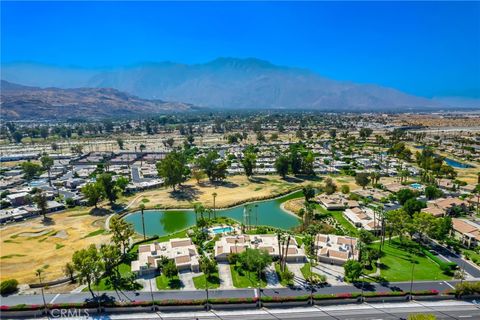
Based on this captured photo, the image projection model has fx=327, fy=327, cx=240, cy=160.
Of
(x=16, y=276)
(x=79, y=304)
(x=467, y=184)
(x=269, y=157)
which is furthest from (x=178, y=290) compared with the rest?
(x=269, y=157)

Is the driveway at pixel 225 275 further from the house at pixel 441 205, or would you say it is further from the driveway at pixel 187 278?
the house at pixel 441 205

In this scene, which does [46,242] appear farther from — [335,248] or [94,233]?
[335,248]

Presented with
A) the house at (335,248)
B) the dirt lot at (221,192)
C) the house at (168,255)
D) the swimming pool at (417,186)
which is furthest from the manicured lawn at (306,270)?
the swimming pool at (417,186)

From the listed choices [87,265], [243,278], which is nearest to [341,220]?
[243,278]

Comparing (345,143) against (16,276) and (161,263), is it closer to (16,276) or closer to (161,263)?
(161,263)

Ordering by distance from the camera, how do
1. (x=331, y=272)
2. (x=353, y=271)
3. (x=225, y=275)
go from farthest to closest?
(x=331, y=272)
(x=225, y=275)
(x=353, y=271)

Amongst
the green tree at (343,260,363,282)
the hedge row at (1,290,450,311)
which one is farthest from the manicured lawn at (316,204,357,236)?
the hedge row at (1,290,450,311)

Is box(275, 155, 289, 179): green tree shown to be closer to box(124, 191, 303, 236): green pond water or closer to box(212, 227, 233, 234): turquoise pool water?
box(124, 191, 303, 236): green pond water
